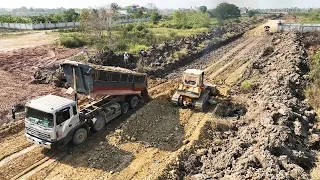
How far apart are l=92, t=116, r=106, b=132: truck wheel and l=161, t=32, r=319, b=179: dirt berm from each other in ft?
15.2

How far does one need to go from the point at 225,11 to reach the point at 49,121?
67462 millimetres

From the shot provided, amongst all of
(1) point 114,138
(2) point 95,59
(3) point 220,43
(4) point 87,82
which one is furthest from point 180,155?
(3) point 220,43

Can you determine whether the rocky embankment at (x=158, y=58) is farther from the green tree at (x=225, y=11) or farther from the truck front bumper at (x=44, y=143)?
the green tree at (x=225, y=11)

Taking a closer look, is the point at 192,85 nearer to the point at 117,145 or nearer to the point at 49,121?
the point at 117,145

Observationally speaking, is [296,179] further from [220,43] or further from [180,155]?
[220,43]

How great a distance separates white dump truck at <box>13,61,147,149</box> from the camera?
39.3 feet

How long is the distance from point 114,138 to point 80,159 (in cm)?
193

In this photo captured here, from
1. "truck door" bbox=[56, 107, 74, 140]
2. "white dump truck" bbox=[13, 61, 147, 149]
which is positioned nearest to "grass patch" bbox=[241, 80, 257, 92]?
"white dump truck" bbox=[13, 61, 147, 149]

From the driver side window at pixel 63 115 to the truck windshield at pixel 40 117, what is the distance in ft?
0.94

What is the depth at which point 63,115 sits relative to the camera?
40.1 feet

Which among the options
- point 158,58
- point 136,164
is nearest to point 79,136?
point 136,164

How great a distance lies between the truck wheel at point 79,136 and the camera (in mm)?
13120

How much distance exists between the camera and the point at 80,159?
12.5 m

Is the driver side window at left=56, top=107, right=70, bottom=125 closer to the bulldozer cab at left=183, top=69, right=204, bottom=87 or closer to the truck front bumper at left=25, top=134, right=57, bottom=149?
the truck front bumper at left=25, top=134, right=57, bottom=149
